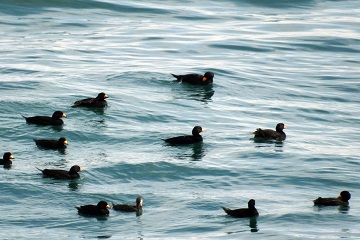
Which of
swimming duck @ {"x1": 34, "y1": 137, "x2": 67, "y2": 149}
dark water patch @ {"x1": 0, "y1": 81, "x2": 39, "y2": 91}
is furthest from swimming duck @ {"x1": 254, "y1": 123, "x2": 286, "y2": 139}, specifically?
dark water patch @ {"x1": 0, "y1": 81, "x2": 39, "y2": 91}

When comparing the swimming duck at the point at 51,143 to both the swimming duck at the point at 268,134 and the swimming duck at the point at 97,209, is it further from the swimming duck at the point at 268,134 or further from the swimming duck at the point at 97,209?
the swimming duck at the point at 268,134

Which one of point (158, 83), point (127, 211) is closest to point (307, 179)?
point (127, 211)

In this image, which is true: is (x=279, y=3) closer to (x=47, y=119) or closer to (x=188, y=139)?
(x=47, y=119)

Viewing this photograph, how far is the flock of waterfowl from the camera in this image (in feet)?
88.5

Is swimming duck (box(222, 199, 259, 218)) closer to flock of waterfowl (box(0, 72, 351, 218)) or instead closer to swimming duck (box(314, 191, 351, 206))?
flock of waterfowl (box(0, 72, 351, 218))

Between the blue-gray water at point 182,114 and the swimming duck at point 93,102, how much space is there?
30 cm

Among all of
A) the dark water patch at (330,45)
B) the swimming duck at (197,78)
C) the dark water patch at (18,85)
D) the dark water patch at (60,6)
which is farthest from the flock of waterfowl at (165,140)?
the dark water patch at (60,6)

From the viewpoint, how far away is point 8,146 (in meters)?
32.8

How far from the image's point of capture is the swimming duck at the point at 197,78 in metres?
42.8

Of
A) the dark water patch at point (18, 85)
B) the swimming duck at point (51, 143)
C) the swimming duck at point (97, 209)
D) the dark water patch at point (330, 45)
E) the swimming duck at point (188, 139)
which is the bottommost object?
the swimming duck at point (97, 209)

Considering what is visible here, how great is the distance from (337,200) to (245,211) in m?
2.91

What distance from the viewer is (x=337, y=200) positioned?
28.4 meters

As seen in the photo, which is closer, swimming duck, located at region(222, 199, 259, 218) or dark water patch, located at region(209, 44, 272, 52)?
swimming duck, located at region(222, 199, 259, 218)

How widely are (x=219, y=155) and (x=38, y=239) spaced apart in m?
9.60
